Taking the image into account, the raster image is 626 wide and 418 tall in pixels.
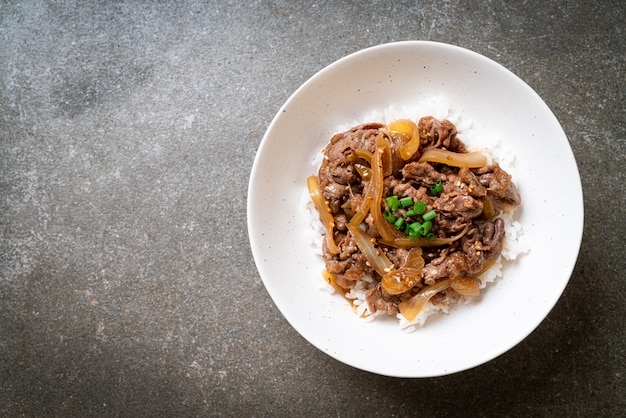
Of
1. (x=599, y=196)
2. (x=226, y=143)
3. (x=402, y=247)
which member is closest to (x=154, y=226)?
(x=226, y=143)

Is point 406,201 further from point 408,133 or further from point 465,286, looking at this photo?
point 465,286

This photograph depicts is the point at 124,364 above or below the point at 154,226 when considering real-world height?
below

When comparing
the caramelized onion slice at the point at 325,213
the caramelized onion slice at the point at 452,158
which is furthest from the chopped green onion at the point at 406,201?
the caramelized onion slice at the point at 325,213

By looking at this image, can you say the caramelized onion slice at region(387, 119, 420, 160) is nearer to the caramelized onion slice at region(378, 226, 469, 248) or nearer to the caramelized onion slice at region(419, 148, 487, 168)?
the caramelized onion slice at region(419, 148, 487, 168)

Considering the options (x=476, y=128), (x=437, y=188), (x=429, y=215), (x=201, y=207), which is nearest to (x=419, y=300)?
(x=429, y=215)

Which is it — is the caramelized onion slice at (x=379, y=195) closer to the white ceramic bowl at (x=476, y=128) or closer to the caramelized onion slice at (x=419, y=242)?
the caramelized onion slice at (x=419, y=242)

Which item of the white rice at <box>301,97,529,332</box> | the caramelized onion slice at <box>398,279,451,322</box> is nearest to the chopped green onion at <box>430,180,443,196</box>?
the white rice at <box>301,97,529,332</box>

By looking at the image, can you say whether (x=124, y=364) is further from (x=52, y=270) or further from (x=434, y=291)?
(x=434, y=291)
